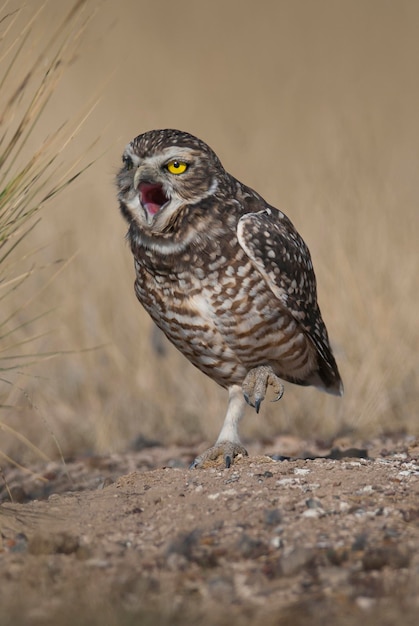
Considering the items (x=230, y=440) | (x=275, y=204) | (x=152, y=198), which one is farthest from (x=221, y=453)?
(x=275, y=204)

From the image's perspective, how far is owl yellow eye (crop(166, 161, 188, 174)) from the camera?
538 cm

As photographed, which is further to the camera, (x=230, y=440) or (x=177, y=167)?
(x=230, y=440)

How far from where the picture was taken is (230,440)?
5.63 metres

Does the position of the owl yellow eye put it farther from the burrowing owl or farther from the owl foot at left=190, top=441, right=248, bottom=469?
the owl foot at left=190, top=441, right=248, bottom=469

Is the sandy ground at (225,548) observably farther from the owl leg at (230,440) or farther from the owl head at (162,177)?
the owl head at (162,177)

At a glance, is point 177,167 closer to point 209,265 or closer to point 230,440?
point 209,265

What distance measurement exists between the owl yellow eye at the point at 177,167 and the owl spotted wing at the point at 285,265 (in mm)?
437

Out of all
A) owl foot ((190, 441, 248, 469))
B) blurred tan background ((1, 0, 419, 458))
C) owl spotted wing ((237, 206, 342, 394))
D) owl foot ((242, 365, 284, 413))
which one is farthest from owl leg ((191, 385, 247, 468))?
blurred tan background ((1, 0, 419, 458))

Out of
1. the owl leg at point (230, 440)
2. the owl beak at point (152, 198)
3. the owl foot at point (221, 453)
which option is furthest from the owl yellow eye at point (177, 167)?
the owl foot at point (221, 453)

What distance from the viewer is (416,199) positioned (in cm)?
912

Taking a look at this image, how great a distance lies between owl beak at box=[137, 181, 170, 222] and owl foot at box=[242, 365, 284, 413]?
1079 millimetres

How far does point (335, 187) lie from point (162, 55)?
5.41 meters

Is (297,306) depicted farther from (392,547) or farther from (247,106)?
(247,106)

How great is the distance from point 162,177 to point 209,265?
0.54m
